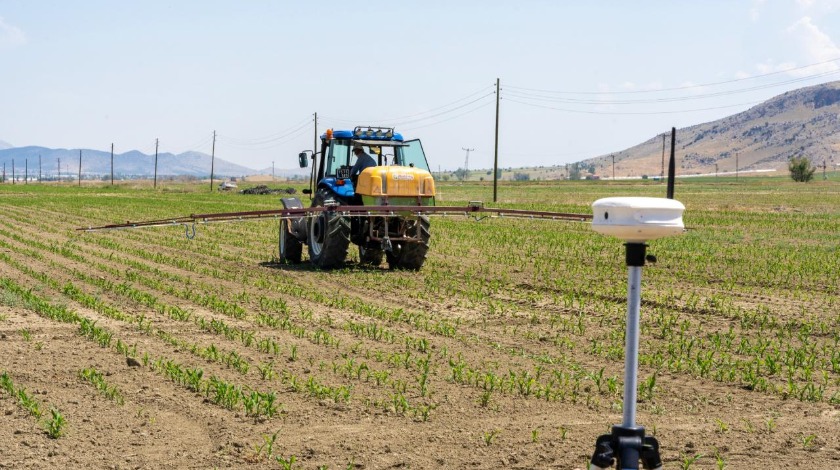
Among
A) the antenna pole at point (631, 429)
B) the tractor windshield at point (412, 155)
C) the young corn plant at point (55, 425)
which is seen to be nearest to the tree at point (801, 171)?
the tractor windshield at point (412, 155)

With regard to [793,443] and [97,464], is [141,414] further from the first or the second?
[793,443]

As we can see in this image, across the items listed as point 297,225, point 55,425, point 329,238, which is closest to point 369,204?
point 329,238

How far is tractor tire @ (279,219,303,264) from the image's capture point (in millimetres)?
18344

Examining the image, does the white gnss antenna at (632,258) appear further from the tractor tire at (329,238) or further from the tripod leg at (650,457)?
the tractor tire at (329,238)

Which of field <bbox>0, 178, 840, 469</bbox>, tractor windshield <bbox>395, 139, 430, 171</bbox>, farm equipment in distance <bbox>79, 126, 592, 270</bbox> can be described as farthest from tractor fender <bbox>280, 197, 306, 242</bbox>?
tractor windshield <bbox>395, 139, 430, 171</bbox>

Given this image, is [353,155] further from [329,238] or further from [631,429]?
[631,429]

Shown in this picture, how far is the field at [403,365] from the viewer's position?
6.32 m

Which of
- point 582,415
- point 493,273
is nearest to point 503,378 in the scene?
point 582,415

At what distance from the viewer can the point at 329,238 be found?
16531mm

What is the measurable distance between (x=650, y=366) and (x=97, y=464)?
4.99 metres

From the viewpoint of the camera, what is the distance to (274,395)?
23.7 ft

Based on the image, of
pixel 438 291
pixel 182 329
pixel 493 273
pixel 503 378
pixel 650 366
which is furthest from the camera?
pixel 493 273

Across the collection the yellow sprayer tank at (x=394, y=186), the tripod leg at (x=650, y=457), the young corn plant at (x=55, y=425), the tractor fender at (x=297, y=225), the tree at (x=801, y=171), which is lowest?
the young corn plant at (x=55, y=425)

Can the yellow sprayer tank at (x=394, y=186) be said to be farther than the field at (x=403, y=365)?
Yes
